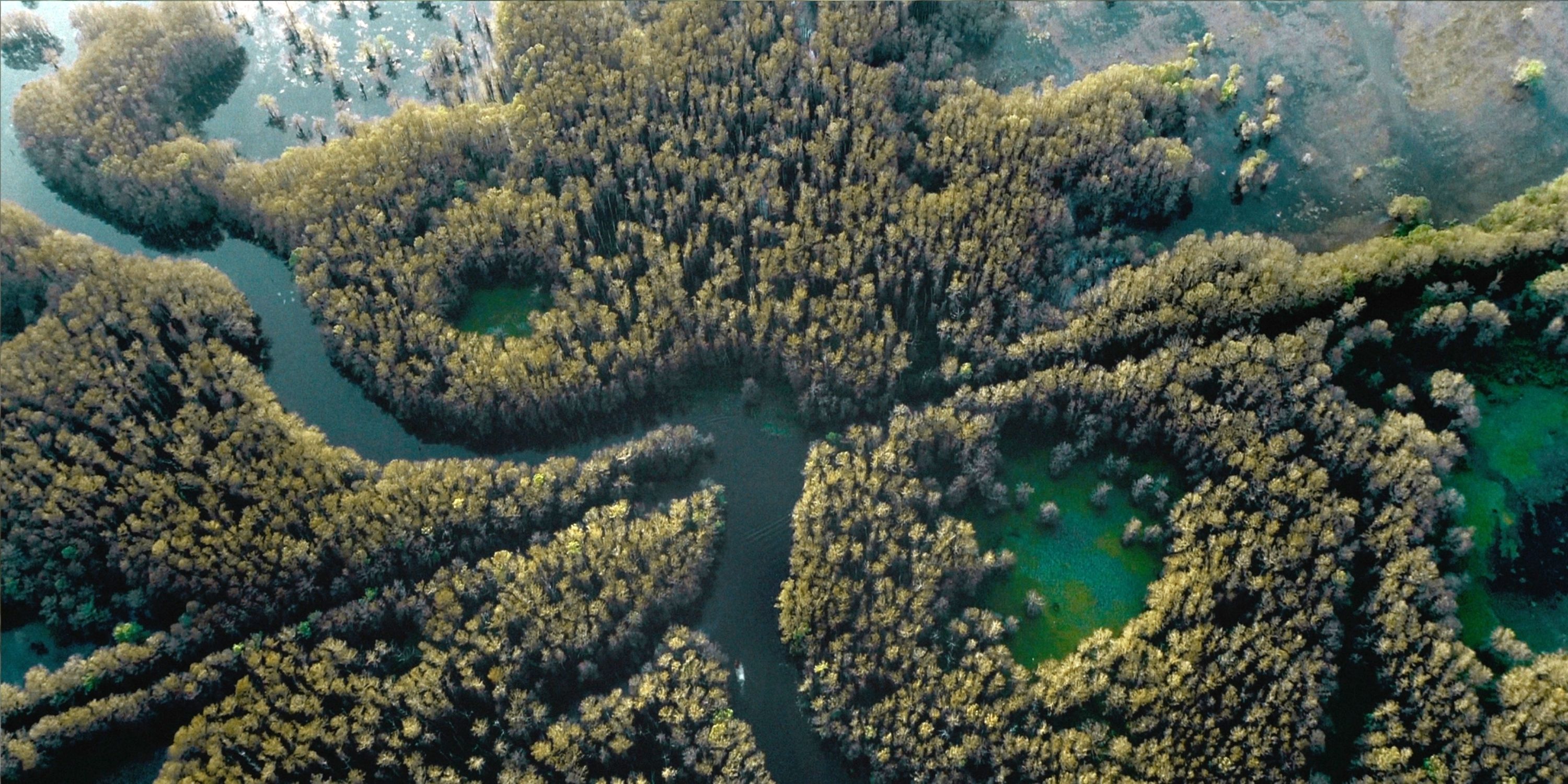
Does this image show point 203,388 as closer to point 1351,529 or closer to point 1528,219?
point 1351,529

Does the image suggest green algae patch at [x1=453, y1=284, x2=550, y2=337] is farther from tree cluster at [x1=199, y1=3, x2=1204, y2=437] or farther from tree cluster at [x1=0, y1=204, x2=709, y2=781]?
tree cluster at [x1=0, y1=204, x2=709, y2=781]

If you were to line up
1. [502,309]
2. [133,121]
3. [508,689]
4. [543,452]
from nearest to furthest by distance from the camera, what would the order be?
[508,689]
[543,452]
[502,309]
[133,121]

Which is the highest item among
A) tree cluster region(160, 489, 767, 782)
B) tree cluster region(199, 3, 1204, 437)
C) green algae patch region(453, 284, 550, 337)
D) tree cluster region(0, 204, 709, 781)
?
tree cluster region(199, 3, 1204, 437)

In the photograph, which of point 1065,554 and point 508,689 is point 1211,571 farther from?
point 508,689

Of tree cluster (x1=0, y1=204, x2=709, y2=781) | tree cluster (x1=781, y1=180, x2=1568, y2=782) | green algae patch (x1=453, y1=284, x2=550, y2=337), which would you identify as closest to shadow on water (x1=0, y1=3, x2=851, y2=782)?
green algae patch (x1=453, y1=284, x2=550, y2=337)

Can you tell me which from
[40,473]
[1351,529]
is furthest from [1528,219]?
[40,473]

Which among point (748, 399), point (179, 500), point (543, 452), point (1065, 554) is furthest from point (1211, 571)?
point (179, 500)
